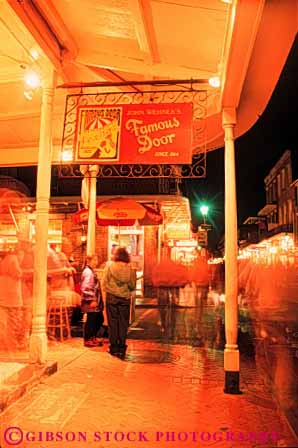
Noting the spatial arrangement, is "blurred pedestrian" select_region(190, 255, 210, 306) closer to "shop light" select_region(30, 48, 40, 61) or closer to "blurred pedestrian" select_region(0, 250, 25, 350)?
"blurred pedestrian" select_region(0, 250, 25, 350)

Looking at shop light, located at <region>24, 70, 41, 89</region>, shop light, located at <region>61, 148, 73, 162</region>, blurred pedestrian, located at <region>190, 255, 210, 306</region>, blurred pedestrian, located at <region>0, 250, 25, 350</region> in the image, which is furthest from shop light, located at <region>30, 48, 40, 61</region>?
blurred pedestrian, located at <region>190, 255, 210, 306</region>

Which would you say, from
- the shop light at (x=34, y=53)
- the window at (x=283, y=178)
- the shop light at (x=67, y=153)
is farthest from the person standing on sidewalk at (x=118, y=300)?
the window at (x=283, y=178)

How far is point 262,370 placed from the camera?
7.20m

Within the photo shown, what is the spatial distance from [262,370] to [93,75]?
5.85 m

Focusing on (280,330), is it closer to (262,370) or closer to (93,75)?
(262,370)

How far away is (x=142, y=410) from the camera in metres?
4.84

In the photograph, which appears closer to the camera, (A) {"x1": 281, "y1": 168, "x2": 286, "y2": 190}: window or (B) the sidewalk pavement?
(B) the sidewalk pavement

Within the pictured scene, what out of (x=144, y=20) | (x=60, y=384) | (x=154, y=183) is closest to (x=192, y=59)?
(x=144, y=20)

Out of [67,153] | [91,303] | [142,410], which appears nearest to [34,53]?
[67,153]

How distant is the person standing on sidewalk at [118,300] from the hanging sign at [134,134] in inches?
94.4

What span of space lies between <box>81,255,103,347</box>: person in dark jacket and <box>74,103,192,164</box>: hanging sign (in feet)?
9.29

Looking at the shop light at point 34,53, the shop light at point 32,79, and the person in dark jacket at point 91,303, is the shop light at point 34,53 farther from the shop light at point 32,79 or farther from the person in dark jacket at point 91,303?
the person in dark jacket at point 91,303

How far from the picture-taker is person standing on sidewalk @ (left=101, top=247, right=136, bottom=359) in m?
7.62

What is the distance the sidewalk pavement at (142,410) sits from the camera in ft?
13.3
